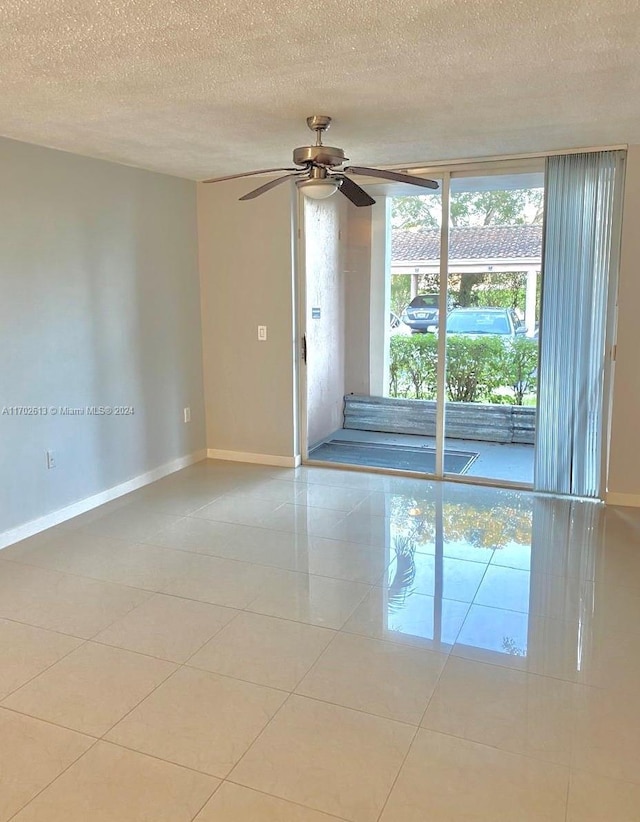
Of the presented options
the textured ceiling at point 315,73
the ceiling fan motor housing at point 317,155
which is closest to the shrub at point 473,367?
the textured ceiling at point 315,73

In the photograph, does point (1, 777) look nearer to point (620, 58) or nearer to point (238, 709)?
point (238, 709)

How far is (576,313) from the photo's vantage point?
4293 mm

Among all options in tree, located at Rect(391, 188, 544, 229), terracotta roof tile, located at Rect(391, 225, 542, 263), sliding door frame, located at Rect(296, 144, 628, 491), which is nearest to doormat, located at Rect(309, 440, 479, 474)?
sliding door frame, located at Rect(296, 144, 628, 491)

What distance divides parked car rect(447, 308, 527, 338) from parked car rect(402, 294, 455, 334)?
0.11 m

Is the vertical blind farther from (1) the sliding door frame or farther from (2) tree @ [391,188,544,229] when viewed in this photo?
(2) tree @ [391,188,544,229]

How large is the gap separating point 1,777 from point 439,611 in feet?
5.95

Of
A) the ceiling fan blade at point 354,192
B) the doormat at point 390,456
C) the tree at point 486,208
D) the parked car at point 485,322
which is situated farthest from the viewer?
the doormat at point 390,456

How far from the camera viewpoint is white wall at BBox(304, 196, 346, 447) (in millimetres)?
5469

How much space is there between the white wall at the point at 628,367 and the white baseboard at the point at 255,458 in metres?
2.38

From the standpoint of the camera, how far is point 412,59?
2.37m

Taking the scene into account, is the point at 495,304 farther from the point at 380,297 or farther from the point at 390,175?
the point at 390,175

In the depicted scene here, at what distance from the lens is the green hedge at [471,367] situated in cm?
509

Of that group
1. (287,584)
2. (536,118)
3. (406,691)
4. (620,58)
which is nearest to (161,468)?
(287,584)

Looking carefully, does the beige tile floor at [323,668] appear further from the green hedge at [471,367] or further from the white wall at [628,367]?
the green hedge at [471,367]
